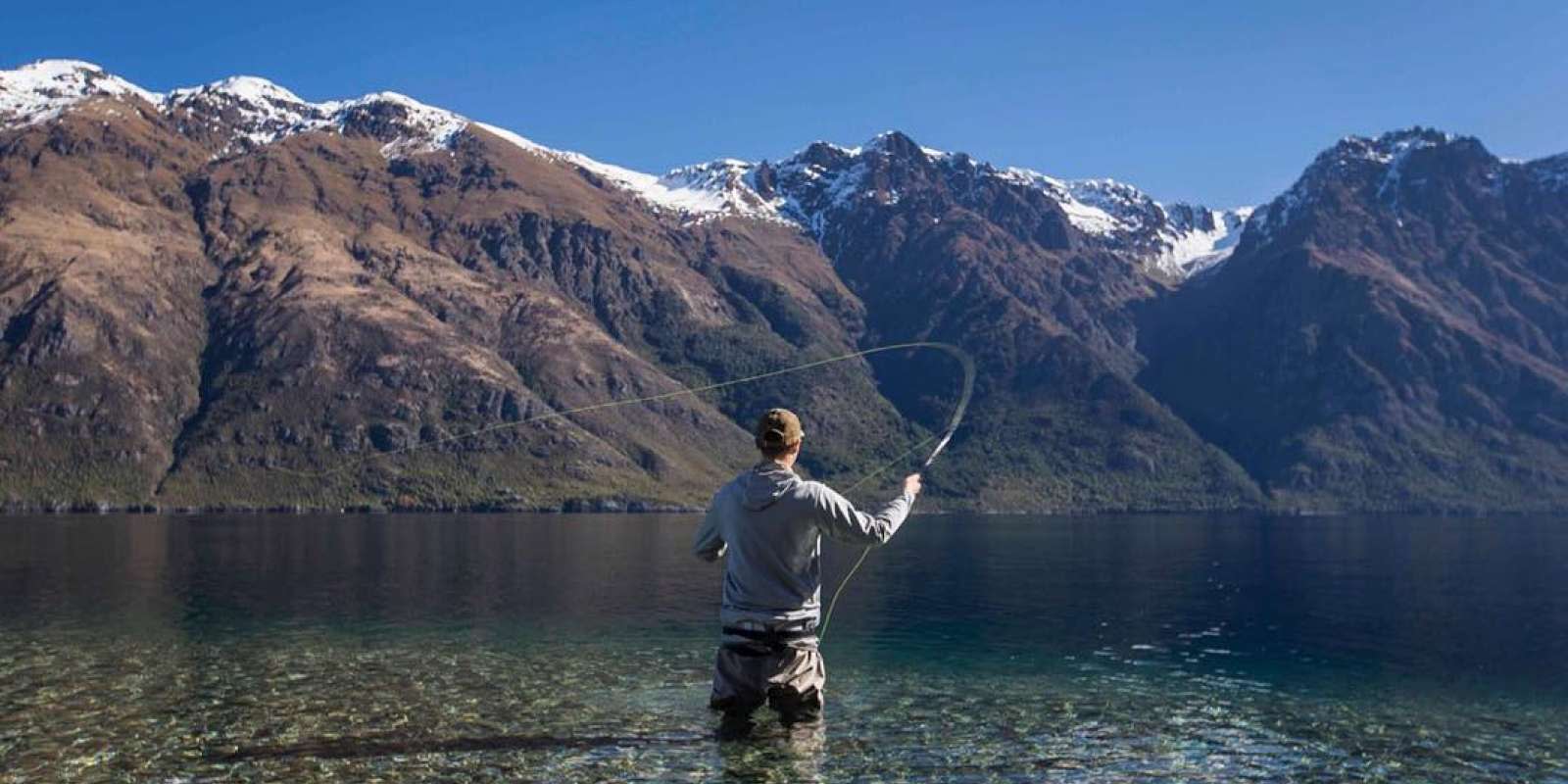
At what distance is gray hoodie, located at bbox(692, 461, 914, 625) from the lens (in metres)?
16.9

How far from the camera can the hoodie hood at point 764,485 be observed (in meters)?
17.0

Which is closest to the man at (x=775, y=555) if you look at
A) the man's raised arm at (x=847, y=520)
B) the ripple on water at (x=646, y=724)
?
the man's raised arm at (x=847, y=520)

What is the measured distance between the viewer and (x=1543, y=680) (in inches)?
1642

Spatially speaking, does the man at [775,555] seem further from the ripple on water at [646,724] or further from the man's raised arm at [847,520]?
the ripple on water at [646,724]

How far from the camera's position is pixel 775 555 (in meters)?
17.4

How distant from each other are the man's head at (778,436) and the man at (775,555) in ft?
0.04

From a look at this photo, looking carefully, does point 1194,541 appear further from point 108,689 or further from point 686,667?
point 108,689

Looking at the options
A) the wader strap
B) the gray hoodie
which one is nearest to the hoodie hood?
the gray hoodie

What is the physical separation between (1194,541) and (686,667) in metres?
142

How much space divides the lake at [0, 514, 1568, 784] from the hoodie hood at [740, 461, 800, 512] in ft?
13.5

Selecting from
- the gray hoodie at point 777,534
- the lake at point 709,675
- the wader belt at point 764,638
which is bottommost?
the lake at point 709,675

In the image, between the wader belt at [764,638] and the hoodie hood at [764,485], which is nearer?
the hoodie hood at [764,485]

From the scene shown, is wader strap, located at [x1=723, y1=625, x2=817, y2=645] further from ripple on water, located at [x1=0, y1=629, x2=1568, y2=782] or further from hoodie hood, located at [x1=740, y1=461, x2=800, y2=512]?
ripple on water, located at [x1=0, y1=629, x2=1568, y2=782]

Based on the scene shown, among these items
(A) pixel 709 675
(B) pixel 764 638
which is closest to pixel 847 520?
(B) pixel 764 638
